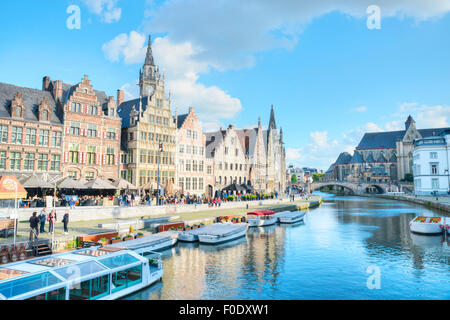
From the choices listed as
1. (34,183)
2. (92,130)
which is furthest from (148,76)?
(34,183)

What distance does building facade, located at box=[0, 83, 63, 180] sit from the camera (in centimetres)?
3488

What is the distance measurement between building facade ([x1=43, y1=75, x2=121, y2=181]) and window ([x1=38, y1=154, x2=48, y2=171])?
73.7 inches

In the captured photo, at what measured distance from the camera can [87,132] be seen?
1626 inches

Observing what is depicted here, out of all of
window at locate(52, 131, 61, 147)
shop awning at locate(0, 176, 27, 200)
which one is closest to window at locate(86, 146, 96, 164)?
window at locate(52, 131, 61, 147)

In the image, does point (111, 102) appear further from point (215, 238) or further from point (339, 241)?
point (339, 241)

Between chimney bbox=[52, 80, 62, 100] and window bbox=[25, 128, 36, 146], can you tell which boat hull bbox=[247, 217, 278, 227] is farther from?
chimney bbox=[52, 80, 62, 100]

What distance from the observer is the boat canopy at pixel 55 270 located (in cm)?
1024

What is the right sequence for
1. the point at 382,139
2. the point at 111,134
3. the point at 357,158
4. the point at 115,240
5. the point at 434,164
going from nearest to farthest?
the point at 115,240 → the point at 111,134 → the point at 434,164 → the point at 357,158 → the point at 382,139

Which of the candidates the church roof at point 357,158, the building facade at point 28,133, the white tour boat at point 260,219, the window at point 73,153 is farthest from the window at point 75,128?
the church roof at point 357,158

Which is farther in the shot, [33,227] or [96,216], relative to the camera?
[96,216]

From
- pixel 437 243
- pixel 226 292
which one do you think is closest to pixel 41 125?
pixel 226 292

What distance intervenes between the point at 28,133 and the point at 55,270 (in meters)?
30.6

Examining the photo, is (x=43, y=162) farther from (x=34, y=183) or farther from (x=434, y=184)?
(x=434, y=184)

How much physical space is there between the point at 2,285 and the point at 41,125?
105 feet
